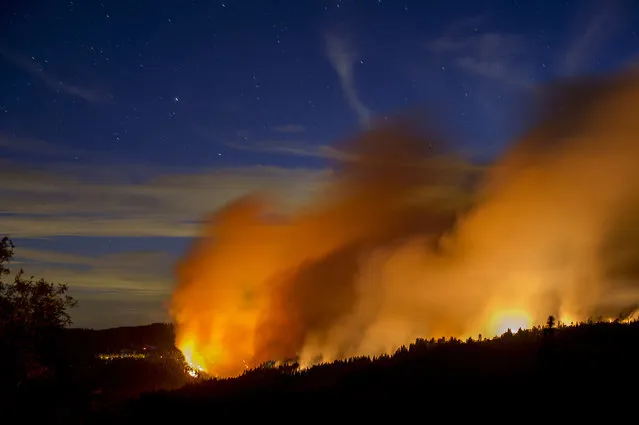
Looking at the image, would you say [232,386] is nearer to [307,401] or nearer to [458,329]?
[307,401]

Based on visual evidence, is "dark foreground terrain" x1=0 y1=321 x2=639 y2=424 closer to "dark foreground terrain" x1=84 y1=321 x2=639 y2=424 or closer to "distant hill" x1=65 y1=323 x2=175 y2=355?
"dark foreground terrain" x1=84 y1=321 x2=639 y2=424

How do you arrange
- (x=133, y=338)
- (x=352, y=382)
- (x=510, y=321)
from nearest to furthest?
(x=352, y=382) → (x=510, y=321) → (x=133, y=338)

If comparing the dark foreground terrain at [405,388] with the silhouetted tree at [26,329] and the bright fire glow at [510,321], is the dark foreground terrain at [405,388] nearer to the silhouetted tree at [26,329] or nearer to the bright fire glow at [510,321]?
the silhouetted tree at [26,329]

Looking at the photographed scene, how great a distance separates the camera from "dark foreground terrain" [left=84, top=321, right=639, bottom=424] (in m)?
37.6

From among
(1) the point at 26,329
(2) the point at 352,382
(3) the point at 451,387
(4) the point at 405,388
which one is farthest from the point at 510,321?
(1) the point at 26,329

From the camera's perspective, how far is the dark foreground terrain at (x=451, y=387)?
37594mm

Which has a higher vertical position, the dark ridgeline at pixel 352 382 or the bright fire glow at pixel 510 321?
the bright fire glow at pixel 510 321

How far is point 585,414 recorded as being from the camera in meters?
33.6

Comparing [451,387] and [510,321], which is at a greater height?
[510,321]

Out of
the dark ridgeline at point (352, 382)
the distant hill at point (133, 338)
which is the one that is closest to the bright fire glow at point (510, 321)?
the dark ridgeline at point (352, 382)

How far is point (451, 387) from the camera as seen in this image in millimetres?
44562

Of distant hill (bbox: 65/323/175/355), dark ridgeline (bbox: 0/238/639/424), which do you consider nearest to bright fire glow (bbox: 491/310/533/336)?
dark ridgeline (bbox: 0/238/639/424)

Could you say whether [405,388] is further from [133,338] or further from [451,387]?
[133,338]

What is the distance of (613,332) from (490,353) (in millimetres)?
10618
